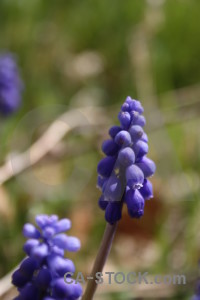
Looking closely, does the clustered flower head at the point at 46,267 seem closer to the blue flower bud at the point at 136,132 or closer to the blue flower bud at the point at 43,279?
the blue flower bud at the point at 43,279

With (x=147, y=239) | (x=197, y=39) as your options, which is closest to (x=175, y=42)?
(x=197, y=39)

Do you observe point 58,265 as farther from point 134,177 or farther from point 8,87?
point 8,87

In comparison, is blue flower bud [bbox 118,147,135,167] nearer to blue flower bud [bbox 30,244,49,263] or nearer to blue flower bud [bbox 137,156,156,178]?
blue flower bud [bbox 137,156,156,178]

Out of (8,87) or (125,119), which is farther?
(8,87)

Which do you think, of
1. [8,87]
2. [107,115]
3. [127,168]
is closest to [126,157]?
[127,168]

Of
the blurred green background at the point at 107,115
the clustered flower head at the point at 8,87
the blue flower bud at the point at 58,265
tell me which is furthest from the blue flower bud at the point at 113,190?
the clustered flower head at the point at 8,87

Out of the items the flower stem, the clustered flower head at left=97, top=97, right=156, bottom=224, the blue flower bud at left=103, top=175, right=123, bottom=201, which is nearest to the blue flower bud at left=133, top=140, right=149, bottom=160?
the clustered flower head at left=97, top=97, right=156, bottom=224

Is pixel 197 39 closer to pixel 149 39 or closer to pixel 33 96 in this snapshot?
pixel 149 39
